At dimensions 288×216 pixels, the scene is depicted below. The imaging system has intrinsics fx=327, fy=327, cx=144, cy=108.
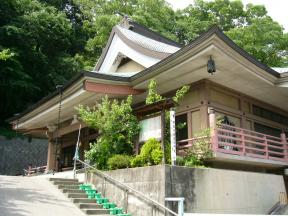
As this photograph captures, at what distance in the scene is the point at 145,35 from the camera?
22031mm

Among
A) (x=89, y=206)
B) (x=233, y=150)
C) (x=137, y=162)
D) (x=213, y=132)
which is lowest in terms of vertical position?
(x=89, y=206)

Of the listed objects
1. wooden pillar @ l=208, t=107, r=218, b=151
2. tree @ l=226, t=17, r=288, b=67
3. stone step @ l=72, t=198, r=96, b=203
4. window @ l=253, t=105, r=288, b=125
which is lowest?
stone step @ l=72, t=198, r=96, b=203

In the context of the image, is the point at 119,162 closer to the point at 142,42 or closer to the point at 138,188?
the point at 138,188

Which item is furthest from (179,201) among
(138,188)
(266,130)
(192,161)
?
(266,130)

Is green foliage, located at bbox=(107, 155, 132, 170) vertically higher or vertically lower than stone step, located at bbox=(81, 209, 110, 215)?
higher

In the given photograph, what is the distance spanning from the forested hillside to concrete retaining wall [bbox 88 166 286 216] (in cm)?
1947

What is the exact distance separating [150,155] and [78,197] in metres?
2.89

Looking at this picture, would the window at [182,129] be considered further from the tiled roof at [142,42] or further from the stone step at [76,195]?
the tiled roof at [142,42]

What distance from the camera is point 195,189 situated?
906cm

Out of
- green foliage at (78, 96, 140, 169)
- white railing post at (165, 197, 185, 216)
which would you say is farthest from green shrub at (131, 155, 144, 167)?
white railing post at (165, 197, 185, 216)

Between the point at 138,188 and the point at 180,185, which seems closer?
the point at 180,185

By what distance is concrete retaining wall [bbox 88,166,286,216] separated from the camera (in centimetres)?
869

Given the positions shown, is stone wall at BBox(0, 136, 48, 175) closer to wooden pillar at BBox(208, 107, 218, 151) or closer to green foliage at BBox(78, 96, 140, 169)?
green foliage at BBox(78, 96, 140, 169)

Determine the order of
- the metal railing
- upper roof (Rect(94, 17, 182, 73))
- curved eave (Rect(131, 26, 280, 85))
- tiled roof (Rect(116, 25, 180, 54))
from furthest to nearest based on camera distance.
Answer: tiled roof (Rect(116, 25, 180, 54)), upper roof (Rect(94, 17, 182, 73)), curved eave (Rect(131, 26, 280, 85)), the metal railing
